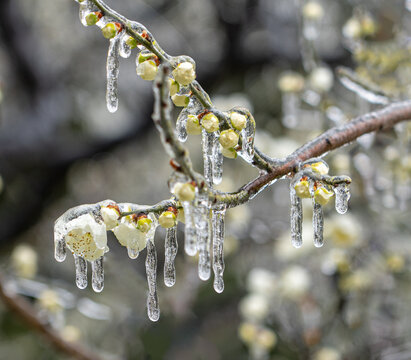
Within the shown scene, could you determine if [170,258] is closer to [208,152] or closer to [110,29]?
[208,152]

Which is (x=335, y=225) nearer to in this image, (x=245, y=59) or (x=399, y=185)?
(x=399, y=185)

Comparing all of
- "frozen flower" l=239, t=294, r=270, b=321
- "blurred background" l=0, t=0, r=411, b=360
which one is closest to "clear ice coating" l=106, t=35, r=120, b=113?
"blurred background" l=0, t=0, r=411, b=360

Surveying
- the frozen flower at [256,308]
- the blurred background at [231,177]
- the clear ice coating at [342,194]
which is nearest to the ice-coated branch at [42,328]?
the blurred background at [231,177]

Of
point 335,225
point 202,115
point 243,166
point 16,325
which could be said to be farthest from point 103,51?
point 202,115

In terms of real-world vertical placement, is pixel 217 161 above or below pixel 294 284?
above

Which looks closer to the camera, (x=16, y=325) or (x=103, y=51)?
(x=16, y=325)

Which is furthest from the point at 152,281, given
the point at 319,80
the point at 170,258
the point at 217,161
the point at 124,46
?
the point at 319,80
